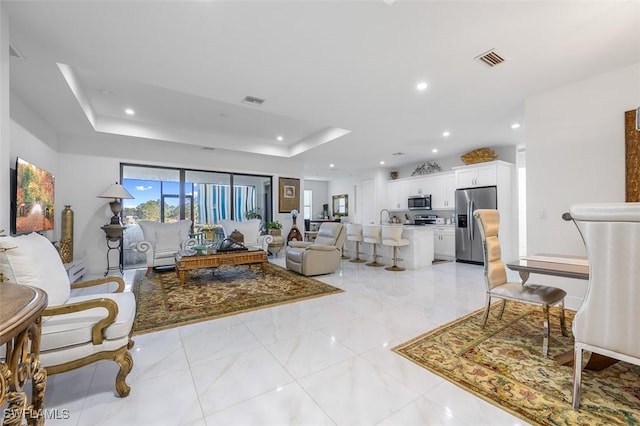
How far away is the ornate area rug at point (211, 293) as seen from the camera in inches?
117

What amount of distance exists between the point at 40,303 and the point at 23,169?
12.0 ft

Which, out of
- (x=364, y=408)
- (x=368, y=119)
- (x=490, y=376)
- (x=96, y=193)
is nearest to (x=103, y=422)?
(x=364, y=408)

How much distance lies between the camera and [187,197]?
6398 mm

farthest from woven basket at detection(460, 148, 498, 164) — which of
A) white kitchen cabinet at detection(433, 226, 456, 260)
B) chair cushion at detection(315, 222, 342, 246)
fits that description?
chair cushion at detection(315, 222, 342, 246)

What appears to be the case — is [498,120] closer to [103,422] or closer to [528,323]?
[528,323]

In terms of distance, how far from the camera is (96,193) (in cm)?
534

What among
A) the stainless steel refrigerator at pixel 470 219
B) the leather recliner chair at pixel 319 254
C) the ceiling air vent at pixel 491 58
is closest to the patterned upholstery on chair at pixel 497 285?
the ceiling air vent at pixel 491 58

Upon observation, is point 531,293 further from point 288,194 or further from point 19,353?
point 288,194

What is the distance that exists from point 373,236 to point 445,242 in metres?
2.18

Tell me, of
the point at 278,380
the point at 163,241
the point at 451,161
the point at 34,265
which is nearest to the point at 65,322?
the point at 34,265

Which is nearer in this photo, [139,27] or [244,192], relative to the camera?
[139,27]

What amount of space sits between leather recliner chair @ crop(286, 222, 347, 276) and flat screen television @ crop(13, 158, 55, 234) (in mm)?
3642

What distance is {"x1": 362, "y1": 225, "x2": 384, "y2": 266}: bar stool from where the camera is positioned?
5.71 m

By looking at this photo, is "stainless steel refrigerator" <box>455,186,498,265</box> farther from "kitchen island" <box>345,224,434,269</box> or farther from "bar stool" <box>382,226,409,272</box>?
"bar stool" <box>382,226,409,272</box>
